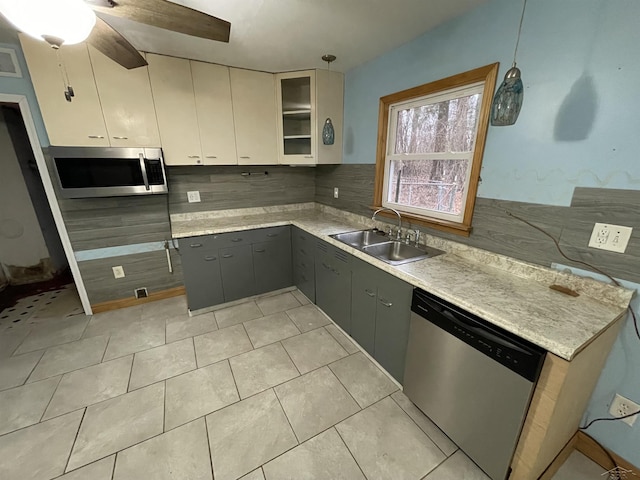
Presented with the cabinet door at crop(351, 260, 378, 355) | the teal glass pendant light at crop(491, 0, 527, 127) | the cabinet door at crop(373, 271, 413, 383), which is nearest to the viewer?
the teal glass pendant light at crop(491, 0, 527, 127)

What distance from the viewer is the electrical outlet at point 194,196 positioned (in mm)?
2735

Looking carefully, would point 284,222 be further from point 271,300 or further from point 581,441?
point 581,441

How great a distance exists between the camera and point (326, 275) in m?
→ 2.36

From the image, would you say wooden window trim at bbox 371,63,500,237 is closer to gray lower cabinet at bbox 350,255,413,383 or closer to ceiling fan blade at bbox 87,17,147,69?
gray lower cabinet at bbox 350,255,413,383

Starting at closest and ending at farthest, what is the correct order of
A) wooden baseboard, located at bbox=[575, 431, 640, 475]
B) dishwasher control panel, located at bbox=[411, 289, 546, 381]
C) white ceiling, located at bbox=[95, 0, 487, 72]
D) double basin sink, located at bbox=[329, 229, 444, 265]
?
dishwasher control panel, located at bbox=[411, 289, 546, 381], wooden baseboard, located at bbox=[575, 431, 640, 475], white ceiling, located at bbox=[95, 0, 487, 72], double basin sink, located at bbox=[329, 229, 444, 265]

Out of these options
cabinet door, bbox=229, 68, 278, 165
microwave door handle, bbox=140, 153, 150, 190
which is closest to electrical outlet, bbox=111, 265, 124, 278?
microwave door handle, bbox=140, 153, 150, 190

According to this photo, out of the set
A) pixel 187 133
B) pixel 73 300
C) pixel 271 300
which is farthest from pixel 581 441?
pixel 73 300

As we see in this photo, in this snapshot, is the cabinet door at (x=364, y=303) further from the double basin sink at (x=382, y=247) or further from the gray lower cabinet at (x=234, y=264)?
the gray lower cabinet at (x=234, y=264)

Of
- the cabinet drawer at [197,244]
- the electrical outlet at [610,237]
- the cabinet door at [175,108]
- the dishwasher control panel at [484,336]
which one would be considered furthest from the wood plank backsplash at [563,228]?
the cabinet door at [175,108]

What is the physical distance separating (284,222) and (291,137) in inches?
36.0

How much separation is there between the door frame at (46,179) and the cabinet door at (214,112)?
123 centimetres

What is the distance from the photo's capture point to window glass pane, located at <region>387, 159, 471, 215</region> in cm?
184

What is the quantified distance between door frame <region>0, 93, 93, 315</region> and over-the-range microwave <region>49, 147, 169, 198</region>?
0.96ft

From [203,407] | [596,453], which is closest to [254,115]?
[203,407]
